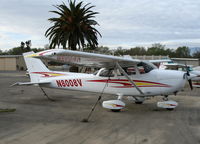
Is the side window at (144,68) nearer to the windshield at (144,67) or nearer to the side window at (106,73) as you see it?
the windshield at (144,67)

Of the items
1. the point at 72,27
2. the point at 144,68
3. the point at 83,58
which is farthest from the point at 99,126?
the point at 72,27

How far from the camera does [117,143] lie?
473 cm

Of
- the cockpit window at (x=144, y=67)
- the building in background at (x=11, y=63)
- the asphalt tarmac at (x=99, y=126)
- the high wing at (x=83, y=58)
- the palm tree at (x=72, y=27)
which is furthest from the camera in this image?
the building in background at (x=11, y=63)

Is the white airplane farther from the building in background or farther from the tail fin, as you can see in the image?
the building in background

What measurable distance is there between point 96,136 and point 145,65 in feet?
13.2

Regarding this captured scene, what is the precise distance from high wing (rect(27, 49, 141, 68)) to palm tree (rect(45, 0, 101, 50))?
15319 millimetres

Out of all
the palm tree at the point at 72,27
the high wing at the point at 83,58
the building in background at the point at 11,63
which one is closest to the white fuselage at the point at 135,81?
the high wing at the point at 83,58

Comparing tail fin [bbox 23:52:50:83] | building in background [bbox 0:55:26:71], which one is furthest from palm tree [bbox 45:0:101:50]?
building in background [bbox 0:55:26:71]

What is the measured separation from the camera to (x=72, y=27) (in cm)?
2333

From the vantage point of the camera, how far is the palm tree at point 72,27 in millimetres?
23281

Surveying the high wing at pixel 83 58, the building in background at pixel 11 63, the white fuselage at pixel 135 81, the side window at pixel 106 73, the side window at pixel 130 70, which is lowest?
the building in background at pixel 11 63

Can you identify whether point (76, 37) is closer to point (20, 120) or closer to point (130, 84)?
point (130, 84)

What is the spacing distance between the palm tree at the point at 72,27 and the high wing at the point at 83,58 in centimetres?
1532

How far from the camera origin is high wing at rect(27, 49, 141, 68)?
5.86 meters
